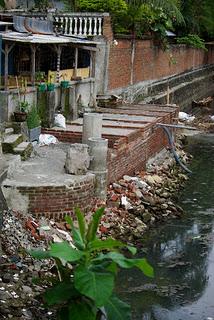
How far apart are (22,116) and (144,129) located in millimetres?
3548

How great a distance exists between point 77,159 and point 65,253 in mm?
5591

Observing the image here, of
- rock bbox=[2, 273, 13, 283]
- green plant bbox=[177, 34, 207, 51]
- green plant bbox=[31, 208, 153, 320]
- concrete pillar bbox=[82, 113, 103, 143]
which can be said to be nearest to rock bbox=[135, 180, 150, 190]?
concrete pillar bbox=[82, 113, 103, 143]

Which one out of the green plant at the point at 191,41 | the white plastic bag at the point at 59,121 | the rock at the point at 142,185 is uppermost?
the green plant at the point at 191,41

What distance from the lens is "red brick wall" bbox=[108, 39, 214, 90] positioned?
2081 centimetres

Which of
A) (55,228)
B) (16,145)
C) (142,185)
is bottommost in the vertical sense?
(142,185)

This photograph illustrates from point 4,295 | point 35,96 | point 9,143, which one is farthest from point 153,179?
point 4,295

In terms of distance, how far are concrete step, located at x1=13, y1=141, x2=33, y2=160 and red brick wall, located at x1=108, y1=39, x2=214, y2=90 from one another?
8848 millimetres

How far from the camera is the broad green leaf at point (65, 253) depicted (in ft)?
16.1

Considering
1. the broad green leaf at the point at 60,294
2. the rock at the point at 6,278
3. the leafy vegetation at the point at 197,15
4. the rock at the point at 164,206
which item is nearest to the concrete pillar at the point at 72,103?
the rock at the point at 164,206

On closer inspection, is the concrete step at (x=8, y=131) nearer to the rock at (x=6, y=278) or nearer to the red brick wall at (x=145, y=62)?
the rock at (x=6, y=278)

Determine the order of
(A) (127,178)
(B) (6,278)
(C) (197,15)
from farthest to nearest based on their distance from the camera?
(C) (197,15) → (A) (127,178) → (B) (6,278)

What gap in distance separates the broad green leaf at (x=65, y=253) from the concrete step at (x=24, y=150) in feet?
20.7

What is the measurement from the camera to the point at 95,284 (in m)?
4.84

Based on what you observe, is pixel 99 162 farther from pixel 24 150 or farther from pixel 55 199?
pixel 55 199
